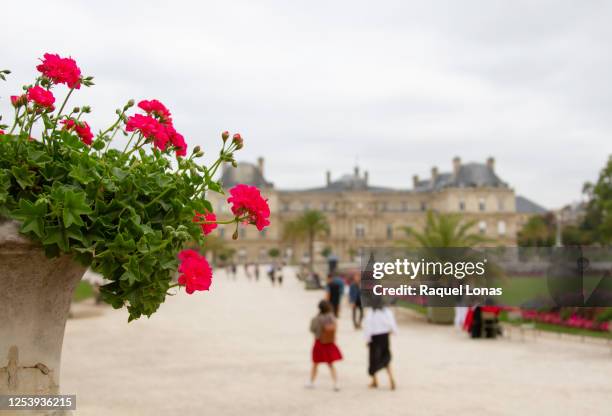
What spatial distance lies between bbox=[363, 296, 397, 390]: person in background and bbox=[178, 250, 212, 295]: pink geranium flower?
6195 mm

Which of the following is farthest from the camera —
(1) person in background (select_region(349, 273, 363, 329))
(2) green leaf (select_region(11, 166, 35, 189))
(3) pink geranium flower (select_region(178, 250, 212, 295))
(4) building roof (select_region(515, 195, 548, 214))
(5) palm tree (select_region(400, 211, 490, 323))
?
(4) building roof (select_region(515, 195, 548, 214))

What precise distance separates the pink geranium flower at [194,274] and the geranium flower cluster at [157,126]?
614 millimetres

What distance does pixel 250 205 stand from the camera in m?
2.74

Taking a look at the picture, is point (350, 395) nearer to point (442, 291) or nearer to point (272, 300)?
point (442, 291)

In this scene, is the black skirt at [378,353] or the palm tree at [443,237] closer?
the black skirt at [378,353]

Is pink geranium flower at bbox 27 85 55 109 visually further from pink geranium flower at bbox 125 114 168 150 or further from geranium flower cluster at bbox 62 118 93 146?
pink geranium flower at bbox 125 114 168 150

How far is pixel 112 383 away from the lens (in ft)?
29.8

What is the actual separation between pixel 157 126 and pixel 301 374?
24.2 ft

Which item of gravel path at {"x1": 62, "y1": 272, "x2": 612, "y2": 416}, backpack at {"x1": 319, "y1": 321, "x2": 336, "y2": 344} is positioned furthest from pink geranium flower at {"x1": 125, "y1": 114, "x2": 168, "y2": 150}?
backpack at {"x1": 319, "y1": 321, "x2": 336, "y2": 344}

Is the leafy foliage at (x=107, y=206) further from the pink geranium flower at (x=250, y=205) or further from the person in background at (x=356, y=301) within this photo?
the person in background at (x=356, y=301)

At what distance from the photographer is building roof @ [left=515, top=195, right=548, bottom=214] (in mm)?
96438

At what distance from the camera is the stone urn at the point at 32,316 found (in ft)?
8.65

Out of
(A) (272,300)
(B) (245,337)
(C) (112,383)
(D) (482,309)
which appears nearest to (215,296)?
(A) (272,300)

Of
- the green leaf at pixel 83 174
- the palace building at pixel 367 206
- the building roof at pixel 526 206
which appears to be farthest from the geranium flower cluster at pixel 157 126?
the building roof at pixel 526 206
